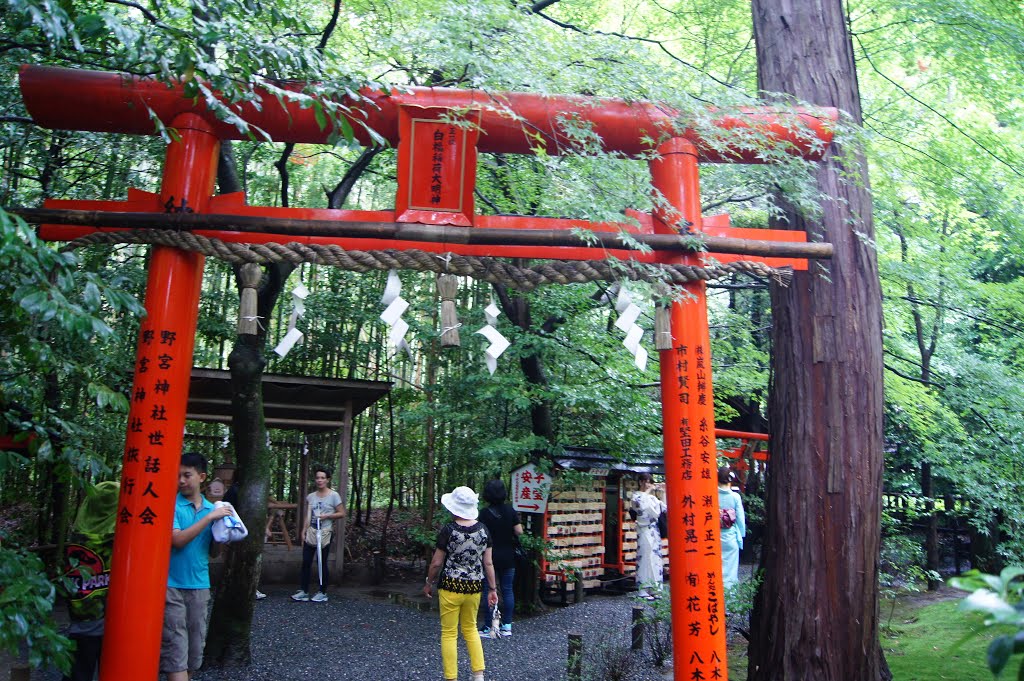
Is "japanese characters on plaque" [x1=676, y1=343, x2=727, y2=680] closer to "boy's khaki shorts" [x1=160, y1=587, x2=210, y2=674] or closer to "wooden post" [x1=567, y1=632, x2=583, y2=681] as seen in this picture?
"wooden post" [x1=567, y1=632, x2=583, y2=681]

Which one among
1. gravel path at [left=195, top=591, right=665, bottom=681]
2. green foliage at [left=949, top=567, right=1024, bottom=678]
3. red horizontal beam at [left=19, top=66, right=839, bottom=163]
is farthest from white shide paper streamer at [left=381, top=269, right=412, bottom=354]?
green foliage at [left=949, top=567, right=1024, bottom=678]

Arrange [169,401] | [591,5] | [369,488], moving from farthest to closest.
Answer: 1. [369,488]
2. [591,5]
3. [169,401]

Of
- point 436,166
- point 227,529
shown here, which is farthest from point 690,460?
point 227,529

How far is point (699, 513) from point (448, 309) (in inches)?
80.3

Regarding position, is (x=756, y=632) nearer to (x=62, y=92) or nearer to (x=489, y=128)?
(x=489, y=128)

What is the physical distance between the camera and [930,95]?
8.82 m

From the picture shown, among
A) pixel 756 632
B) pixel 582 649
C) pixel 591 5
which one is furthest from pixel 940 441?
pixel 591 5

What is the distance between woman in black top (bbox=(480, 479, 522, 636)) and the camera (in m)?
6.64

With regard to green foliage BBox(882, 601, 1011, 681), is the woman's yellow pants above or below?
above

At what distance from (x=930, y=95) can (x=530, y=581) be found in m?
7.70

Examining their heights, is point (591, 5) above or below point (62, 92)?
above

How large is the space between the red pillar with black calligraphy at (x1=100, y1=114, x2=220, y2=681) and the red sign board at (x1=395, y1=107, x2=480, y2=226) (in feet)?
4.16

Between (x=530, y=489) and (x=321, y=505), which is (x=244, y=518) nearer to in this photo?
(x=321, y=505)

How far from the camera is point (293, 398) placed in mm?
10578
